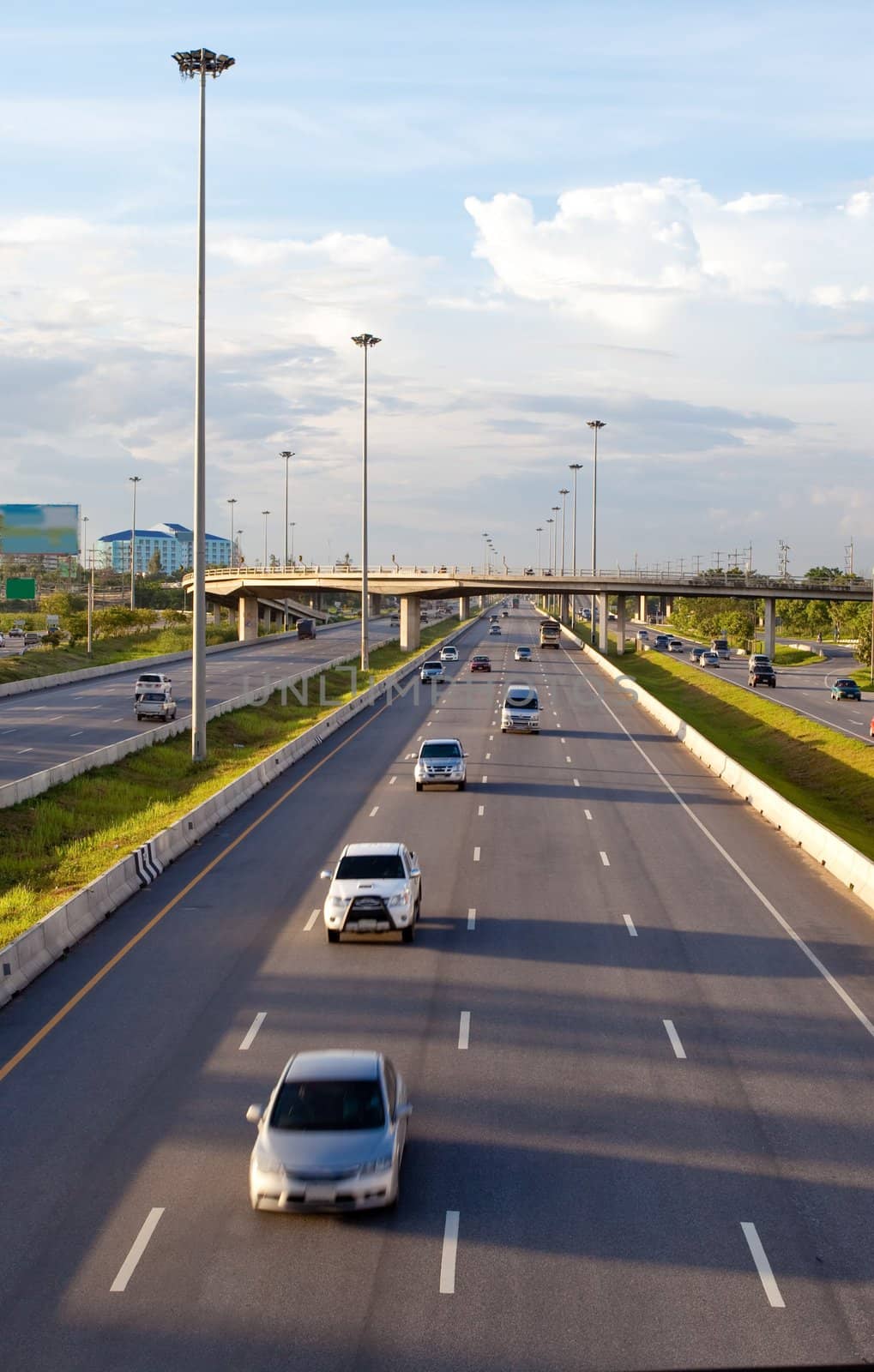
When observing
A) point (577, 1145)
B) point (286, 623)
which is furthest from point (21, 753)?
point (286, 623)

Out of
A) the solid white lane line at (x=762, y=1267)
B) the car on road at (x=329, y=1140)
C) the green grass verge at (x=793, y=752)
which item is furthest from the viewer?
the green grass verge at (x=793, y=752)

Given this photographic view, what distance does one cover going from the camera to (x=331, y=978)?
21062mm

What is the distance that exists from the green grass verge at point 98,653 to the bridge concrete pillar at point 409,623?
62.5 feet

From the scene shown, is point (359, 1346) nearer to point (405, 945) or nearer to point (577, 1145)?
point (577, 1145)

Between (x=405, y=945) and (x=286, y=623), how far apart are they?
495 ft

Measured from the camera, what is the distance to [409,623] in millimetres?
119125

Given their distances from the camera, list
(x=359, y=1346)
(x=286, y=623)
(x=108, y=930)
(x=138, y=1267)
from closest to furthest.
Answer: (x=359, y=1346), (x=138, y=1267), (x=108, y=930), (x=286, y=623)

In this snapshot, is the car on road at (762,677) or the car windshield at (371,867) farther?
the car on road at (762,677)

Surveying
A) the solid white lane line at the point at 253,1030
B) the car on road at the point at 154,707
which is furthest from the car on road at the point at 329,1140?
the car on road at the point at 154,707

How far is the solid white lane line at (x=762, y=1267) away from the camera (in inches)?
444

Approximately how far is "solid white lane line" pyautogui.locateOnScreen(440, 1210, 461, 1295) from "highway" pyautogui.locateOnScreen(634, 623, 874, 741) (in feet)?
166

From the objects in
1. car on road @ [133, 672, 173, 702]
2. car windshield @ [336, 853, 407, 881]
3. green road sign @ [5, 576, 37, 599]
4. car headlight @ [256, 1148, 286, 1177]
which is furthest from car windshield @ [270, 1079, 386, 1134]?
green road sign @ [5, 576, 37, 599]

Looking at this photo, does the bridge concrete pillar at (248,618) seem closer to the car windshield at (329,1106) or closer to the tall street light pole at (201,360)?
the tall street light pole at (201,360)

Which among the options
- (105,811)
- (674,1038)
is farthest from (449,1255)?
(105,811)
